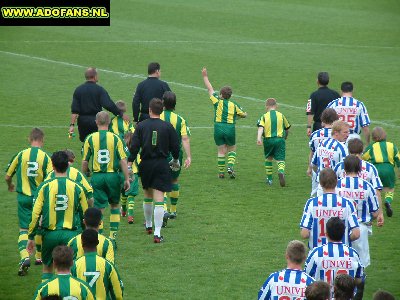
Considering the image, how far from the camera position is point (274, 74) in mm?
28750

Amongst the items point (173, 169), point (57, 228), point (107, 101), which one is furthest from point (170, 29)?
point (57, 228)

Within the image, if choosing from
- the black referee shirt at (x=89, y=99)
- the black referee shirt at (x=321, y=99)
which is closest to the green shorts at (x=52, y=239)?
the black referee shirt at (x=89, y=99)

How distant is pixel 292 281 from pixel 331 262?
0.80m

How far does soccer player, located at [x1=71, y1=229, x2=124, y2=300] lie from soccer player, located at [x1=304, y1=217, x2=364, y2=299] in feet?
6.33

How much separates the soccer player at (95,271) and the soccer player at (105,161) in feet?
12.9

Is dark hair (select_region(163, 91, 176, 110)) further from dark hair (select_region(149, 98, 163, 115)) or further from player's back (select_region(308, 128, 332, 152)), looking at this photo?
player's back (select_region(308, 128, 332, 152))

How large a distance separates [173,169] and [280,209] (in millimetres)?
2354

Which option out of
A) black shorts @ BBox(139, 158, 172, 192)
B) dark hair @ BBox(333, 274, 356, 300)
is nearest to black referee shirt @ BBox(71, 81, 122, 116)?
black shorts @ BBox(139, 158, 172, 192)

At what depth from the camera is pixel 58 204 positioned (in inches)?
432

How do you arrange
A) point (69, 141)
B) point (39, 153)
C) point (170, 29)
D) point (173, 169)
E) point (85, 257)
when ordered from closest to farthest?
point (85, 257)
point (39, 153)
point (173, 169)
point (69, 141)
point (170, 29)

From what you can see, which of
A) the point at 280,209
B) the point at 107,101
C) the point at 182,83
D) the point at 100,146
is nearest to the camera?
the point at 100,146

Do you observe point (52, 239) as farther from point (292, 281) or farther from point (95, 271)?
point (292, 281)

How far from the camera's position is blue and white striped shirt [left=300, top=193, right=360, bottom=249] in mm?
10547

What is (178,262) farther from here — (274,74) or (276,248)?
(274,74)
